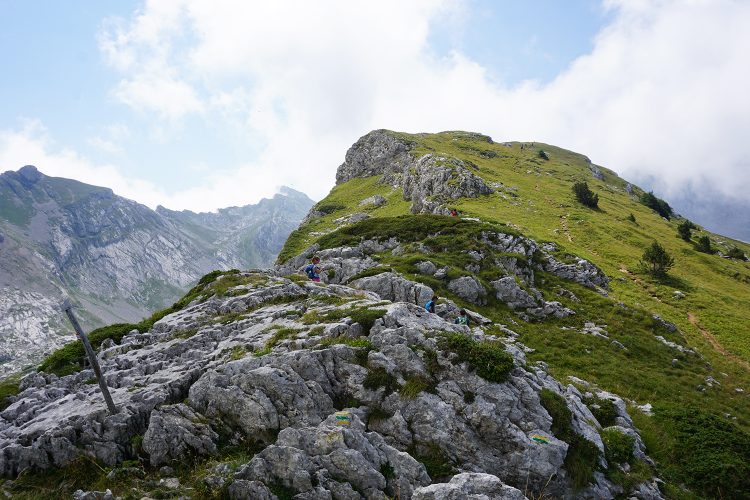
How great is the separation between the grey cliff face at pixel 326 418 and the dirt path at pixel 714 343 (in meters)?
22.0

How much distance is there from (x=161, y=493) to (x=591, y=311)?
118 feet

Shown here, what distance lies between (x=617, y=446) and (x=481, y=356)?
7.39 metres

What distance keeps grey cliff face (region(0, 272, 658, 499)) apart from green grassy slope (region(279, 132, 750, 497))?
368 centimetres

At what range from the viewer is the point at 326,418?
15.6 m

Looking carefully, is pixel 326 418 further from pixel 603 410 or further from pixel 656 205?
pixel 656 205

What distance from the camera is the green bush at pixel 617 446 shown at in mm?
16953

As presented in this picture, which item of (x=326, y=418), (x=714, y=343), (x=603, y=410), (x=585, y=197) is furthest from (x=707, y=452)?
(x=585, y=197)

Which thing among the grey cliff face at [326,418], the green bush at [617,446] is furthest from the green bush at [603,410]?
the green bush at [617,446]

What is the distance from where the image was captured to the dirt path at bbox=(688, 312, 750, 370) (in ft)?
110

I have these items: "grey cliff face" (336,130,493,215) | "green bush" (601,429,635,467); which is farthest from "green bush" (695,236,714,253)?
"green bush" (601,429,635,467)

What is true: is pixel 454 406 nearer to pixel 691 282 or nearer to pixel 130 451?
pixel 130 451

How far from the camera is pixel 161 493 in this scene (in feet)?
40.6

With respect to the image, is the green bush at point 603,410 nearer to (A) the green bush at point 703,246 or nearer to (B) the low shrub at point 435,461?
(B) the low shrub at point 435,461

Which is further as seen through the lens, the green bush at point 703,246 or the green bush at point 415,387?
the green bush at point 703,246
